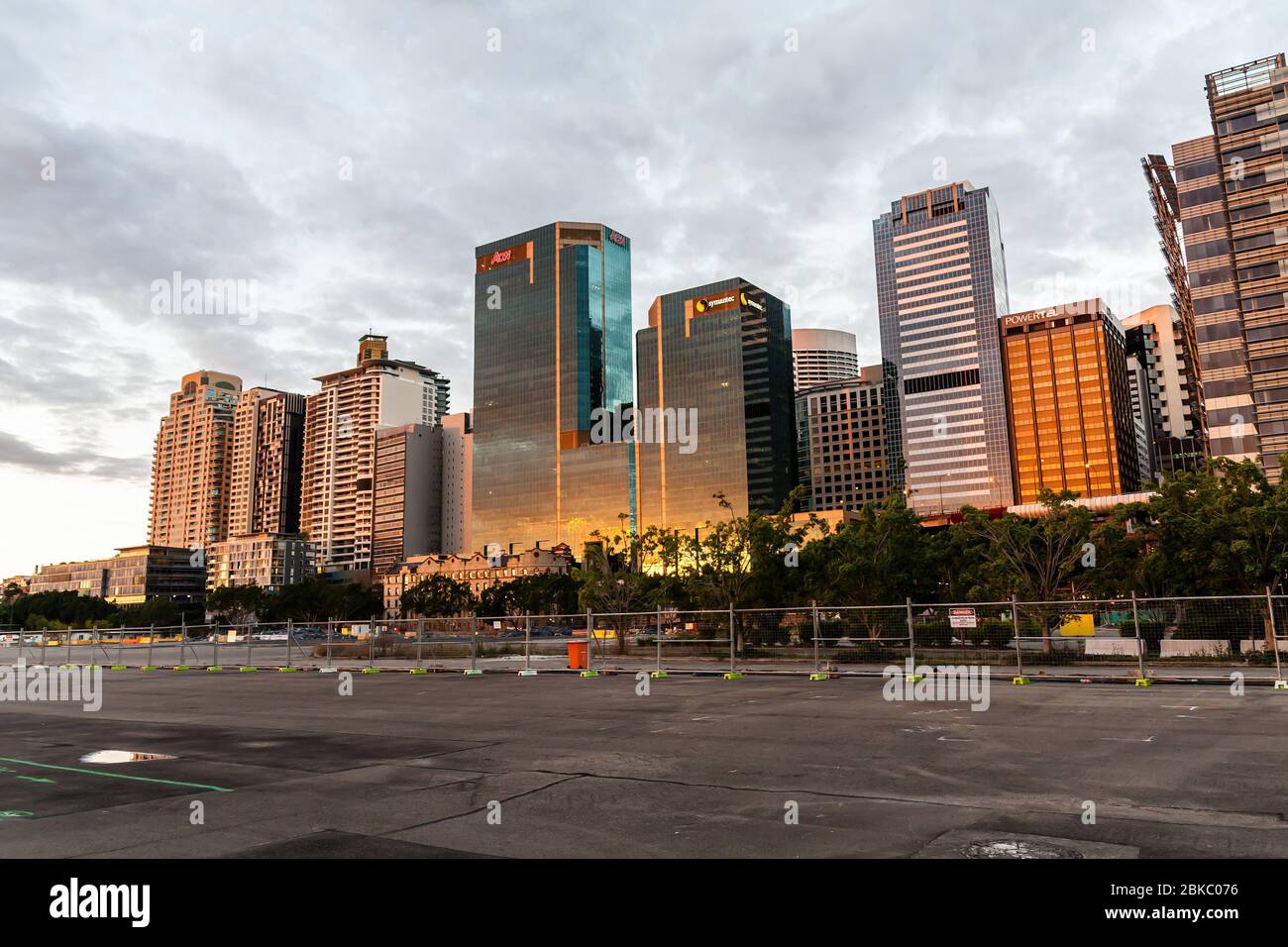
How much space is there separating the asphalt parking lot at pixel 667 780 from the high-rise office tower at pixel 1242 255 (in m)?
90.0

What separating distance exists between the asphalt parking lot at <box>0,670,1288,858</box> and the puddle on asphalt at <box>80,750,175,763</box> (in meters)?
0.24

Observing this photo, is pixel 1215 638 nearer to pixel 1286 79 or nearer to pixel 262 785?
pixel 262 785

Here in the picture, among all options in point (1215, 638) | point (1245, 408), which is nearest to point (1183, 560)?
point (1215, 638)

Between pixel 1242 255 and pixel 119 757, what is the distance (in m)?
113

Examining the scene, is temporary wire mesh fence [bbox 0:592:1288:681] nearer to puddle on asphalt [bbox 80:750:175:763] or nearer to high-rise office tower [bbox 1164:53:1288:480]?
puddle on asphalt [bbox 80:750:175:763]

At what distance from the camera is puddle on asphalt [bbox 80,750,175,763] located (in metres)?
12.6

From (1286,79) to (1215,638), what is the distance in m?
99.4

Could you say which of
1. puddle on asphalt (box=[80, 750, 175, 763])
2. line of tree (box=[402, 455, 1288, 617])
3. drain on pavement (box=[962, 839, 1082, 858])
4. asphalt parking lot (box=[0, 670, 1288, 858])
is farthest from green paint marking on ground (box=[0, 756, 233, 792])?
line of tree (box=[402, 455, 1288, 617])

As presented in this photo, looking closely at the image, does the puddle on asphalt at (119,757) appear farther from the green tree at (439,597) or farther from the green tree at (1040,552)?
the green tree at (439,597)

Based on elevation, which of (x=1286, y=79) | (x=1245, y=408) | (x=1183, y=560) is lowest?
(x=1183, y=560)

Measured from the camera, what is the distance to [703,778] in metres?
10.3
